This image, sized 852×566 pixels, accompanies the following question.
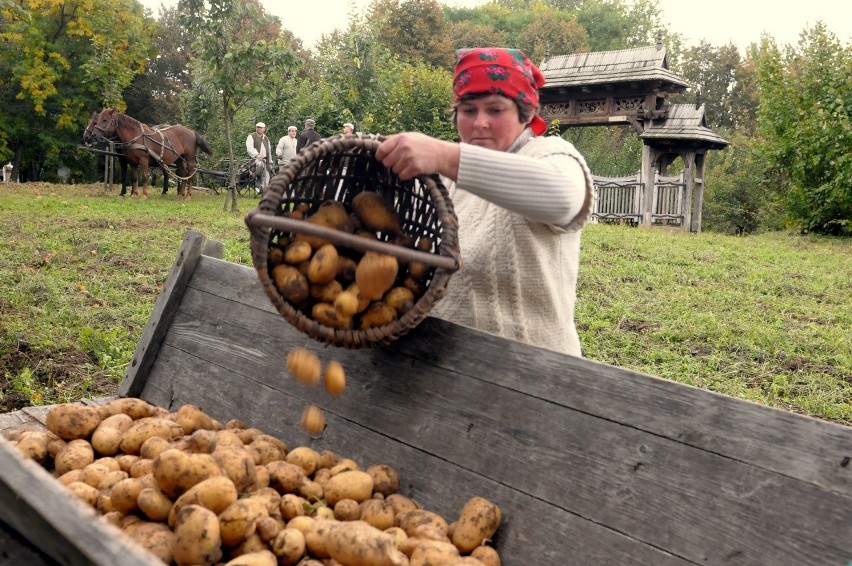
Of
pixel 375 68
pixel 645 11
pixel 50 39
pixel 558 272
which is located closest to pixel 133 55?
pixel 50 39

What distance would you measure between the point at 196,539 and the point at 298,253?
2.47 ft

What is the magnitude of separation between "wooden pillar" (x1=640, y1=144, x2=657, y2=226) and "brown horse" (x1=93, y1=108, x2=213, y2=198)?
10862mm

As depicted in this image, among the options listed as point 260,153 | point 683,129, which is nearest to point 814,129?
point 683,129

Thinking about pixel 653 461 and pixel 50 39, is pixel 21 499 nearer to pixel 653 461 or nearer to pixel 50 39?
pixel 653 461

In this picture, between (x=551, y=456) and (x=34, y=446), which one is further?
(x=34, y=446)

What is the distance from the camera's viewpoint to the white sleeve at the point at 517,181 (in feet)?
6.38

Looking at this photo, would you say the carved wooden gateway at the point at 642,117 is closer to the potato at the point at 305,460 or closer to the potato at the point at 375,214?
the potato at the point at 375,214

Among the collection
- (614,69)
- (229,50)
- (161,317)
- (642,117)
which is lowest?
(161,317)

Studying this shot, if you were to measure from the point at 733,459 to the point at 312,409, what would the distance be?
1199 millimetres

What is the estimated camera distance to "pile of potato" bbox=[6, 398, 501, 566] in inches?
65.9

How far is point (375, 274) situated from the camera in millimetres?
1910

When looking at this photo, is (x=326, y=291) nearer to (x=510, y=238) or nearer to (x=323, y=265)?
(x=323, y=265)

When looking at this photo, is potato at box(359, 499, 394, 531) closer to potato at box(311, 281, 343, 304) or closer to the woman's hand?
potato at box(311, 281, 343, 304)

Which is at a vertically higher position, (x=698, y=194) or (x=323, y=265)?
(x=698, y=194)
